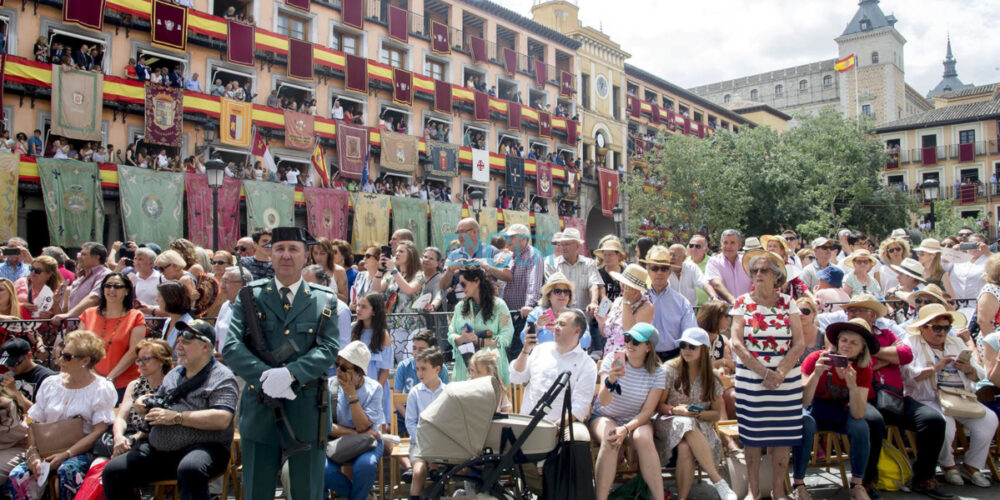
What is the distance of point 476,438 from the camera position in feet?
14.9

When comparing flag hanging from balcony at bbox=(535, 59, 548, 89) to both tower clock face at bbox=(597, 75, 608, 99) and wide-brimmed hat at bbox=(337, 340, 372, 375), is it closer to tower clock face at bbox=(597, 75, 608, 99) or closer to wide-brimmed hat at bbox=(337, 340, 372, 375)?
tower clock face at bbox=(597, 75, 608, 99)

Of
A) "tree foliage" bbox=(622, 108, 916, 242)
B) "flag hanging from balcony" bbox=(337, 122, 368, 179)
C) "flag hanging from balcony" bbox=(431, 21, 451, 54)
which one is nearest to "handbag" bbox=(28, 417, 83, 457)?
"flag hanging from balcony" bbox=(337, 122, 368, 179)

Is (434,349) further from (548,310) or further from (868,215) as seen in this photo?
(868,215)

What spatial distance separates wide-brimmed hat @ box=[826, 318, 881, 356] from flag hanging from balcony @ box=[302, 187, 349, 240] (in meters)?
20.2

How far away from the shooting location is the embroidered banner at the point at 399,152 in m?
28.1

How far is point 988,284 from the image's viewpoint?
289 inches

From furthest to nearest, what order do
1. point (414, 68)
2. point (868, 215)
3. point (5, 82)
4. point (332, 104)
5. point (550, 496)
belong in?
point (868, 215) < point (414, 68) < point (332, 104) < point (5, 82) < point (550, 496)

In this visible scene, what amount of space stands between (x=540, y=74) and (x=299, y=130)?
624 inches

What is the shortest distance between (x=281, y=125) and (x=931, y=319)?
22903 mm

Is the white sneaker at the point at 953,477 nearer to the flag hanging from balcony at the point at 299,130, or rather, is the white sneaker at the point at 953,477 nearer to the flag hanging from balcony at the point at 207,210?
the flag hanging from balcony at the point at 207,210

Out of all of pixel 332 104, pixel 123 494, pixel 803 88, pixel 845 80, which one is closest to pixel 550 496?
pixel 123 494

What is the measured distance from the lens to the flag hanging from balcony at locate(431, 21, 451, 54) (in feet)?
102

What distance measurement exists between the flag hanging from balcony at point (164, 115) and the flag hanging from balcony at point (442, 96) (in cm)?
1171

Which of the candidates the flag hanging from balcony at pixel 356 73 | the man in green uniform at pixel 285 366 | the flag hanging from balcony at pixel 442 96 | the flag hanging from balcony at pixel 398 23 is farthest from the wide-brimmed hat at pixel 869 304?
the flag hanging from balcony at pixel 398 23
